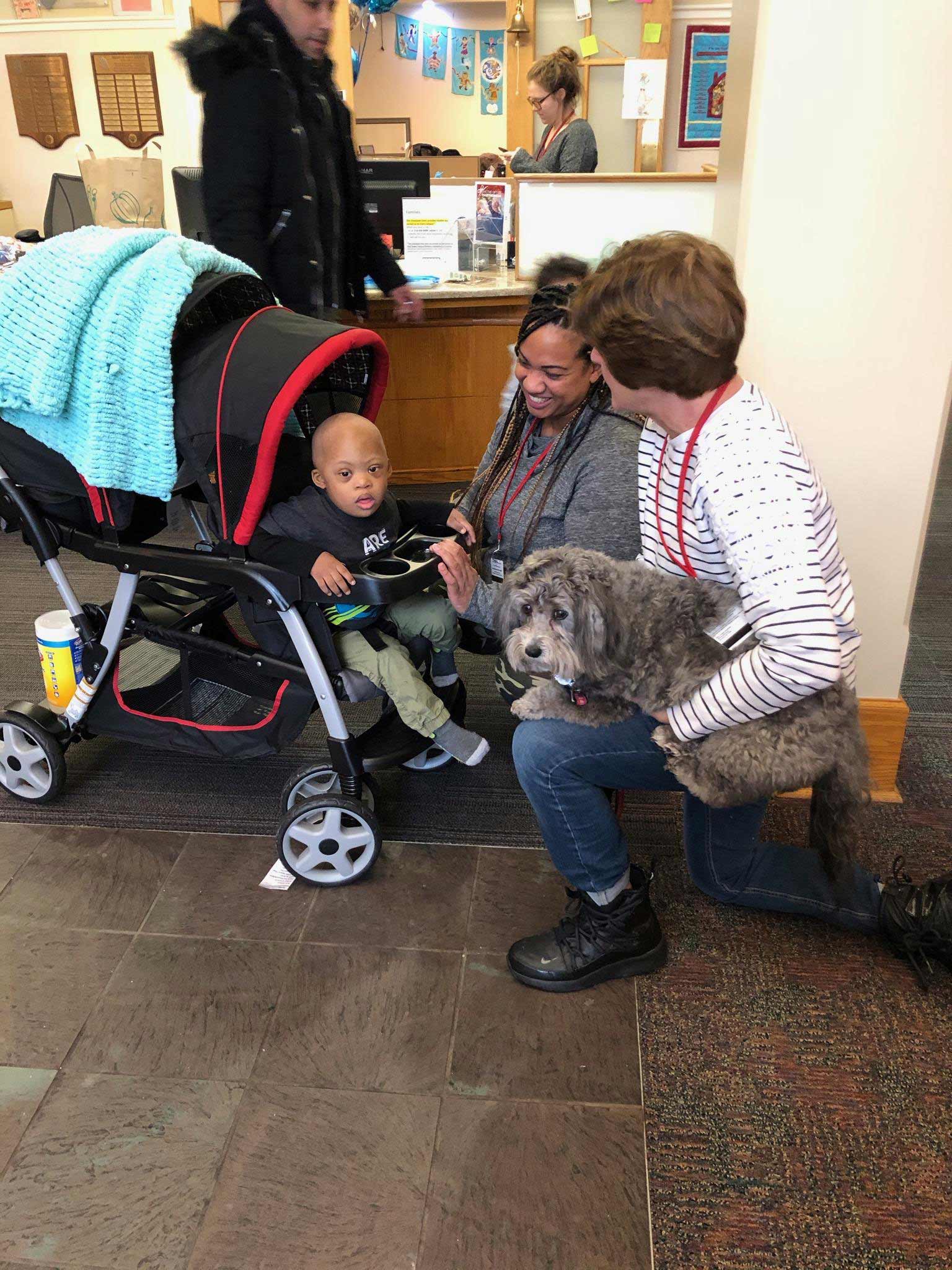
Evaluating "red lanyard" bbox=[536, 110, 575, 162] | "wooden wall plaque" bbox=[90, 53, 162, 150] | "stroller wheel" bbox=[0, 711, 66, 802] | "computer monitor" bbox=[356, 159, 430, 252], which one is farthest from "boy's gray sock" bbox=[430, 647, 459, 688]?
"wooden wall plaque" bbox=[90, 53, 162, 150]

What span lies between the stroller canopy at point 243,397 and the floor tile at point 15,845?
0.88m

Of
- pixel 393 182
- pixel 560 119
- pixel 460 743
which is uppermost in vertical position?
pixel 560 119

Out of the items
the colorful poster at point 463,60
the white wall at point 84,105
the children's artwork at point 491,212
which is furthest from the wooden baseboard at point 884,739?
the colorful poster at point 463,60

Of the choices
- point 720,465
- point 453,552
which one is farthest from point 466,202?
point 720,465

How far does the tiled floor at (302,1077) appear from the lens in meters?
1.28

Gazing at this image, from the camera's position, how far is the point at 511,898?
1882 millimetres

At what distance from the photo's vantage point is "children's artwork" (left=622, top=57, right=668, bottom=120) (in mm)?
4320

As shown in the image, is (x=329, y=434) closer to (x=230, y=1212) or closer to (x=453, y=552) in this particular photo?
(x=453, y=552)

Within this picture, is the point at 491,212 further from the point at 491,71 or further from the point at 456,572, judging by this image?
the point at 491,71

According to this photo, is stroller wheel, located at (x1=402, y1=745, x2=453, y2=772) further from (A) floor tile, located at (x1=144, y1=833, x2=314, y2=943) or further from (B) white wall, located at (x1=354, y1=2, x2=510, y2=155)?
(B) white wall, located at (x1=354, y1=2, x2=510, y2=155)

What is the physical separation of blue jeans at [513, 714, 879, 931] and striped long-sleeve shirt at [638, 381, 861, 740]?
16 cm

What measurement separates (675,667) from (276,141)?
1.72m

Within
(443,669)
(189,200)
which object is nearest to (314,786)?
(443,669)

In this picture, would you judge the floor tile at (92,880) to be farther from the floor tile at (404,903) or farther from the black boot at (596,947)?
the black boot at (596,947)
